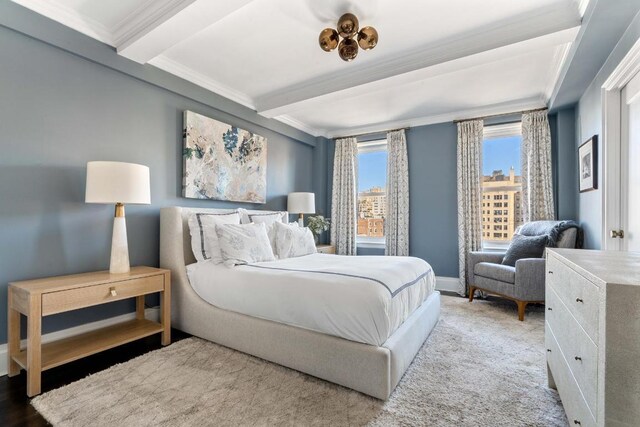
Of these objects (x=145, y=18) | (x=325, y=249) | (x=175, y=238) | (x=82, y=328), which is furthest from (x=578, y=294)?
(x=325, y=249)

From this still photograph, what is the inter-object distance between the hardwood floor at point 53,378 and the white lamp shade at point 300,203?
7.72 ft

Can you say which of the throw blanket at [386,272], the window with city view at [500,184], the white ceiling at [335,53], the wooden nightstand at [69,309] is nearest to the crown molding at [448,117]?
the white ceiling at [335,53]

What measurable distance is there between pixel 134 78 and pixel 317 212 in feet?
11.0

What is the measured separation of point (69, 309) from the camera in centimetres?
191

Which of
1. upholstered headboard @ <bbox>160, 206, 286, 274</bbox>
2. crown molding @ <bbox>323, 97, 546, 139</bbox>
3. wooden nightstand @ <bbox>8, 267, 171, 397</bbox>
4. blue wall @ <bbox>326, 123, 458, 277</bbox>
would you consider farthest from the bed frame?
crown molding @ <bbox>323, 97, 546, 139</bbox>

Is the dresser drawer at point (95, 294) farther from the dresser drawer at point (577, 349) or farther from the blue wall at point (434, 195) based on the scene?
the blue wall at point (434, 195)

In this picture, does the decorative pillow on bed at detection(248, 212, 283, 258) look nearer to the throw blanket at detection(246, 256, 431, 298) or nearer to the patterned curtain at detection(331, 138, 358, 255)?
the throw blanket at detection(246, 256, 431, 298)

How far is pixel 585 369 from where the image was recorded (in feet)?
3.51

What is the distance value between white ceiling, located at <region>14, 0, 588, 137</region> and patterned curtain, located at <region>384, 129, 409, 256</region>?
0.80 metres

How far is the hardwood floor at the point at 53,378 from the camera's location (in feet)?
5.06

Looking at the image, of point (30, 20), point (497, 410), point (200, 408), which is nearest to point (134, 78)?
point (30, 20)

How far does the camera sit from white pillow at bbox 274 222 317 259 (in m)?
3.23

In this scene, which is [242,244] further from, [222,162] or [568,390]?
[568,390]

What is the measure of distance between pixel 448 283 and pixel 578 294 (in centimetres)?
340
